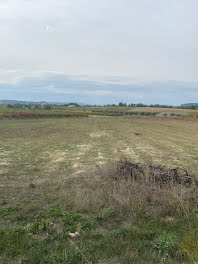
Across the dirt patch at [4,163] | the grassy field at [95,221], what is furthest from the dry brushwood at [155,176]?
the dirt patch at [4,163]

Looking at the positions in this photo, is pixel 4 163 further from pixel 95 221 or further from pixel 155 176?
pixel 155 176

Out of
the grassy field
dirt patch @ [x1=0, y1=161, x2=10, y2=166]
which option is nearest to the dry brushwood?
the grassy field

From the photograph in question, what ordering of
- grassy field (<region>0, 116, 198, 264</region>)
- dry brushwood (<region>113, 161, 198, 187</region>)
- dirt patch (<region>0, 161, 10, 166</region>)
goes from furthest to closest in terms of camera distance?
dirt patch (<region>0, 161, 10, 166</region>) → dry brushwood (<region>113, 161, 198, 187</region>) → grassy field (<region>0, 116, 198, 264</region>)

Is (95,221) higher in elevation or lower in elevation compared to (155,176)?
lower

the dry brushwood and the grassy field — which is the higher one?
the dry brushwood

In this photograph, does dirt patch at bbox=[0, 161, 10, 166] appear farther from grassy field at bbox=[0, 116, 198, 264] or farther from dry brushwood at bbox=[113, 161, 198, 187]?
dry brushwood at bbox=[113, 161, 198, 187]

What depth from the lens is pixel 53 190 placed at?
624 centimetres

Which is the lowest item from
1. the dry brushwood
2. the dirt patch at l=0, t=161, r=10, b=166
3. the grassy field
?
the dirt patch at l=0, t=161, r=10, b=166

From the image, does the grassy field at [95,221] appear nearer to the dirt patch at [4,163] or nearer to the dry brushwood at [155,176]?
the dry brushwood at [155,176]

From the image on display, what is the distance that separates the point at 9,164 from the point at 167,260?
8.55 m

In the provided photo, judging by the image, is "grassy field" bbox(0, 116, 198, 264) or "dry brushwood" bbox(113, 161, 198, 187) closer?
"grassy field" bbox(0, 116, 198, 264)

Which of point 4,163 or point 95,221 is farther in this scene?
point 4,163

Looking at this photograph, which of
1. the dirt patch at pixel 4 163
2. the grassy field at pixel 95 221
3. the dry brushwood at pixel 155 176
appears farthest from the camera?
the dirt patch at pixel 4 163

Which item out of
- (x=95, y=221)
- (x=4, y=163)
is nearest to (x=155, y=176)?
(x=95, y=221)
